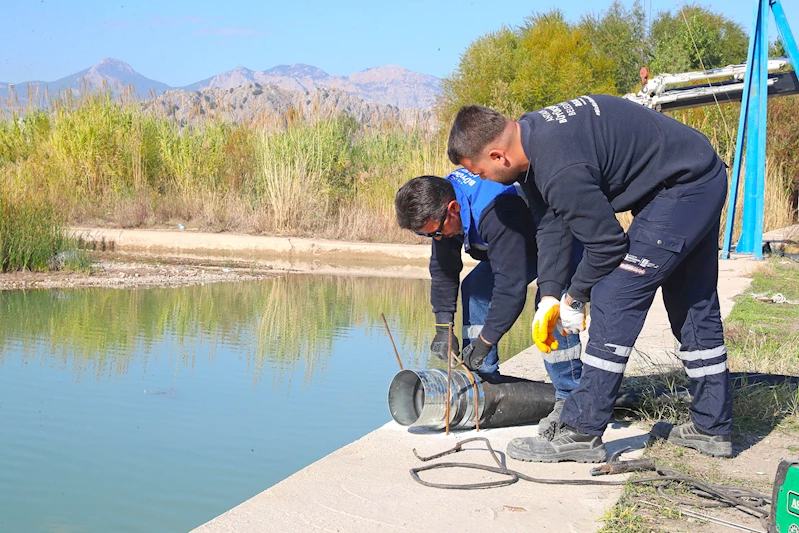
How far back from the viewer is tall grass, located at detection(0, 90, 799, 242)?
1546cm

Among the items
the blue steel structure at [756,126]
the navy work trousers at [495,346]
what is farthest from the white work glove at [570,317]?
the blue steel structure at [756,126]

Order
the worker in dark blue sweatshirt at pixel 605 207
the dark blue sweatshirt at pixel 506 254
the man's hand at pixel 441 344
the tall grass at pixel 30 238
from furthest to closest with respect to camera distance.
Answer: the tall grass at pixel 30 238
the man's hand at pixel 441 344
the dark blue sweatshirt at pixel 506 254
the worker in dark blue sweatshirt at pixel 605 207

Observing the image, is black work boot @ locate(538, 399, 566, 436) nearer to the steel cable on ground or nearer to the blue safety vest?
the steel cable on ground

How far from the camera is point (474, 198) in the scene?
4.64 metres

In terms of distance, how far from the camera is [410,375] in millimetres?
4699

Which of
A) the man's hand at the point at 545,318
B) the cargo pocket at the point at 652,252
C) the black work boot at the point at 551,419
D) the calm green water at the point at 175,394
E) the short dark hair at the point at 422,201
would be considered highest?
the short dark hair at the point at 422,201

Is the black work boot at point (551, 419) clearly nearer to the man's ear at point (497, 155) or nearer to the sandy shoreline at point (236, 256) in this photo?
the man's ear at point (497, 155)

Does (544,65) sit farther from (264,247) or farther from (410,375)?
(410,375)

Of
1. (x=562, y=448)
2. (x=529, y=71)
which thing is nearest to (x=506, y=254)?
(x=562, y=448)

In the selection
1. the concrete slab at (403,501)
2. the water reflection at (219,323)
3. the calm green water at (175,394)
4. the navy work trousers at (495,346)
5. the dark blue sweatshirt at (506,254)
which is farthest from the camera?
the water reflection at (219,323)

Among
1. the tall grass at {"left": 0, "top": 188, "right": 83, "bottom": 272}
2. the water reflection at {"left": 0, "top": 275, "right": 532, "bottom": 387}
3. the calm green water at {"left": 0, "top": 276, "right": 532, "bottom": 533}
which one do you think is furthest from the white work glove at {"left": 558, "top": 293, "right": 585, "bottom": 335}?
the tall grass at {"left": 0, "top": 188, "right": 83, "bottom": 272}

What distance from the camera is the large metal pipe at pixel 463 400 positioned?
178 inches

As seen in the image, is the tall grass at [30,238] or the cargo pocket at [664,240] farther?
the tall grass at [30,238]

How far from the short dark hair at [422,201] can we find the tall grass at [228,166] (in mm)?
10210
